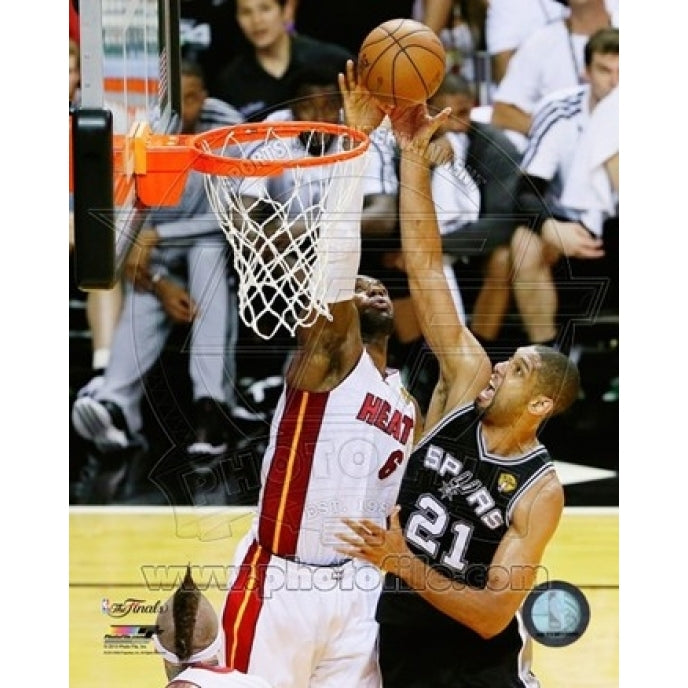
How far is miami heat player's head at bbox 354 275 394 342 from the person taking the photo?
404 cm

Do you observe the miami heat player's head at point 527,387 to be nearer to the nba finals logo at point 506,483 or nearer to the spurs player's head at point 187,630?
the nba finals logo at point 506,483

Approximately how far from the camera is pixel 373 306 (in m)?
4.05

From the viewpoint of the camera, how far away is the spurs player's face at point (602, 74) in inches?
169

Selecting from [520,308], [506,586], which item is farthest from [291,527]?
[520,308]

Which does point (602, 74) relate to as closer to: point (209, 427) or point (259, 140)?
point (259, 140)

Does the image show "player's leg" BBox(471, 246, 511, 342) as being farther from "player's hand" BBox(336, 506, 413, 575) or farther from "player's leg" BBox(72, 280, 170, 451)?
"player's leg" BBox(72, 280, 170, 451)

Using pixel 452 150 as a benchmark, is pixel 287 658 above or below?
below

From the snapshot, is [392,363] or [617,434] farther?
[617,434]

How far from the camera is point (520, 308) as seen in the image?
412 cm

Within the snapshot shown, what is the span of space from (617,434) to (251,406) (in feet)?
3.46

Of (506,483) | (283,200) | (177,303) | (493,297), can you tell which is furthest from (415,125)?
(506,483)

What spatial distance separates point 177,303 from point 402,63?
36.1 inches

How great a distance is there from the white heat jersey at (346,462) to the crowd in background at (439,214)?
0.09 m

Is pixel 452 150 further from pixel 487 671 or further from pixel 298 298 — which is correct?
pixel 487 671
